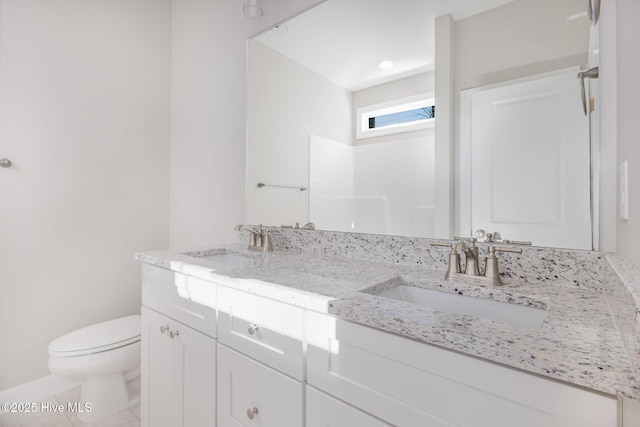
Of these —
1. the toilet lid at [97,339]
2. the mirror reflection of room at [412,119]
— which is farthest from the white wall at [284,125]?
the toilet lid at [97,339]

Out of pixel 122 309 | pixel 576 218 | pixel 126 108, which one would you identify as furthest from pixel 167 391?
pixel 126 108

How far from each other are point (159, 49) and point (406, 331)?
2626 mm

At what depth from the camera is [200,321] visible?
1.18m

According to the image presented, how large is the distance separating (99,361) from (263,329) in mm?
1218

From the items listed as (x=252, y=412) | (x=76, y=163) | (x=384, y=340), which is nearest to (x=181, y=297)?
(x=252, y=412)

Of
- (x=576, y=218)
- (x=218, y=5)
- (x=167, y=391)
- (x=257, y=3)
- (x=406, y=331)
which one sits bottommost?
(x=167, y=391)

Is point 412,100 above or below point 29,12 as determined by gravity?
below

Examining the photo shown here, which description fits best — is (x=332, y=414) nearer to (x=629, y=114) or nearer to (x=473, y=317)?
(x=473, y=317)

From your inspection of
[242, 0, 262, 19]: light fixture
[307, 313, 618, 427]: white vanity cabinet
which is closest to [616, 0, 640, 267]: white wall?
[307, 313, 618, 427]: white vanity cabinet

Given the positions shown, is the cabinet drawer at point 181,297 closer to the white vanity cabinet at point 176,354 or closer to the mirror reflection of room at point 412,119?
the white vanity cabinet at point 176,354

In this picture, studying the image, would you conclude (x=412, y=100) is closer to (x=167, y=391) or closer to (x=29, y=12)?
(x=167, y=391)

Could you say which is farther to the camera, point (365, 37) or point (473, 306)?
point (365, 37)

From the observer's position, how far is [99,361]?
1.60 meters

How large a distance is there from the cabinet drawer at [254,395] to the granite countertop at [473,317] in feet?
0.77
